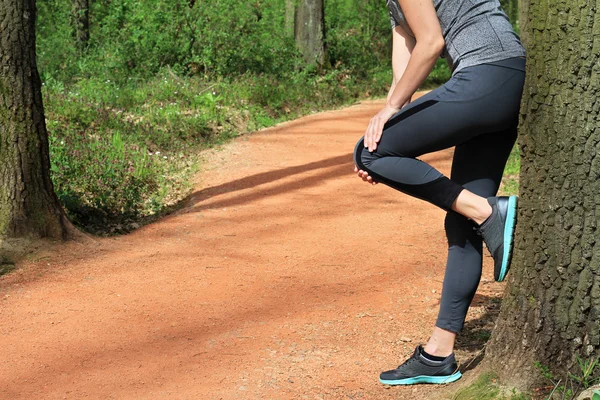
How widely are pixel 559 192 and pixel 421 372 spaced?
112 cm

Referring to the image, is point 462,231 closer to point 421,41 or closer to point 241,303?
point 421,41

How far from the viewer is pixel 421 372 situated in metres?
3.53

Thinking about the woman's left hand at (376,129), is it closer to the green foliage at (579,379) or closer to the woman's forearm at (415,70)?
the woman's forearm at (415,70)

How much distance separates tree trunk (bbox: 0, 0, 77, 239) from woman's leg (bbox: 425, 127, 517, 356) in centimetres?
379

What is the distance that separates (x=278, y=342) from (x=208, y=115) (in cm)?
785

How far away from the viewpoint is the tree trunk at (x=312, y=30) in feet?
52.7

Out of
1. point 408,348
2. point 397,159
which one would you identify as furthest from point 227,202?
point 397,159

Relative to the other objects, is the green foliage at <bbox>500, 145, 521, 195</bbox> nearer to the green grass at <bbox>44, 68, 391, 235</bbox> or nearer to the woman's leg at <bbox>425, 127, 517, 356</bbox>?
the green grass at <bbox>44, 68, 391, 235</bbox>

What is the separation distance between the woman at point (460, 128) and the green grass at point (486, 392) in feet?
0.97

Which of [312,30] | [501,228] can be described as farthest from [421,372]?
[312,30]

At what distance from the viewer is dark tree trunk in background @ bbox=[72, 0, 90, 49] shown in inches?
656

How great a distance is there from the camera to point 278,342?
4184mm

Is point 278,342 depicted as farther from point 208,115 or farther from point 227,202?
point 208,115

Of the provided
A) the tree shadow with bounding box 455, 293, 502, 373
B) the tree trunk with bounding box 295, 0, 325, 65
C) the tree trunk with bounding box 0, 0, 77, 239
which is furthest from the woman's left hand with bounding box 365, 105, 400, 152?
the tree trunk with bounding box 295, 0, 325, 65
